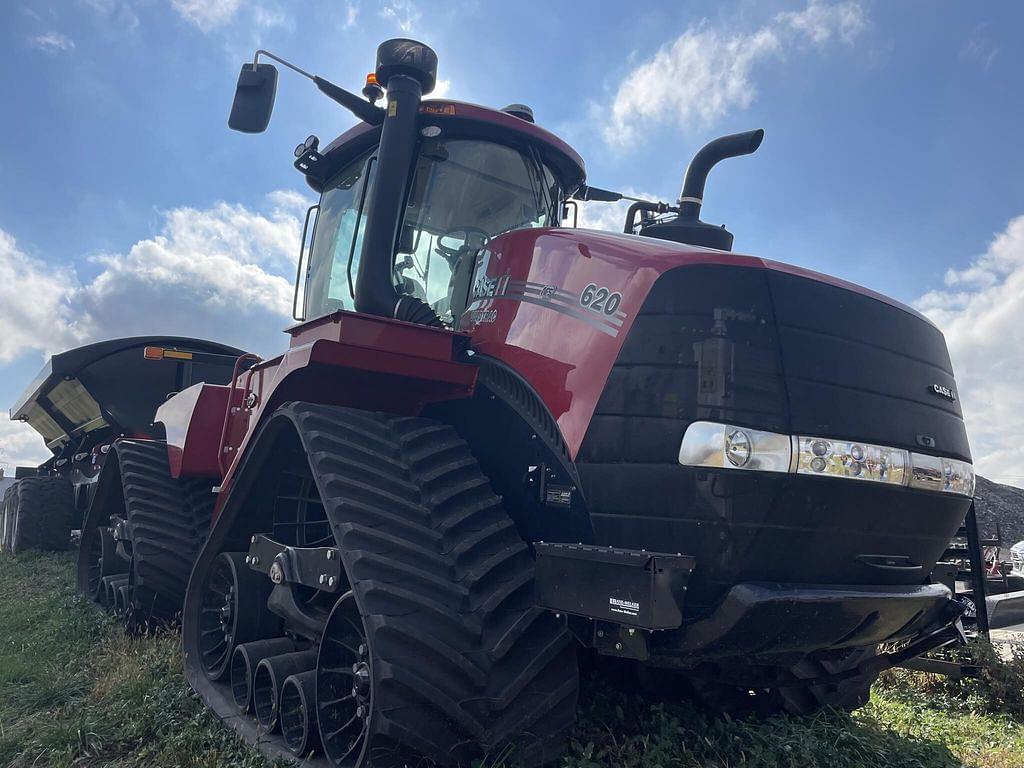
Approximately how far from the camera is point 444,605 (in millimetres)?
2703

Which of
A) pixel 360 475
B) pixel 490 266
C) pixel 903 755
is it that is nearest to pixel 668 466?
pixel 360 475

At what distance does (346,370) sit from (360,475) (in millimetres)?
554

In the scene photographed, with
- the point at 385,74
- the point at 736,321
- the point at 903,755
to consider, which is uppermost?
the point at 385,74

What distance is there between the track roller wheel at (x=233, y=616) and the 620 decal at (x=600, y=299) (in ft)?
7.50

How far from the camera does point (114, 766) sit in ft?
10.7

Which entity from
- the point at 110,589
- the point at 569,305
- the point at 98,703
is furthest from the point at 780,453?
the point at 110,589

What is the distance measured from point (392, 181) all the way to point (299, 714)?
2.31m

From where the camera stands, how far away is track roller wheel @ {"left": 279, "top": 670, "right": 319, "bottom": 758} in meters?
3.01

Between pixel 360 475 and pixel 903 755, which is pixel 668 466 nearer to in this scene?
pixel 360 475

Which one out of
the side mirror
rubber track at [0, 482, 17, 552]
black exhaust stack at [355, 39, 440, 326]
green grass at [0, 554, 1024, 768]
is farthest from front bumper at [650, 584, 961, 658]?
A: rubber track at [0, 482, 17, 552]

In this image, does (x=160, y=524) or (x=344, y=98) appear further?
(x=160, y=524)

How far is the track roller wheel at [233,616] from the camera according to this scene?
4000 mm

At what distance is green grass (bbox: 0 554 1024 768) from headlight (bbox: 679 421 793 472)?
1174 mm

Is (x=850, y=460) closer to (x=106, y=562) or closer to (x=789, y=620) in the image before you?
(x=789, y=620)
